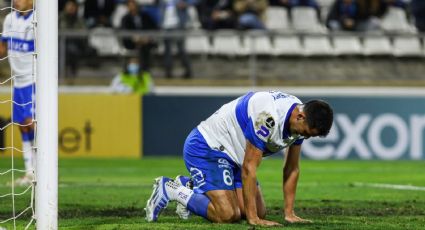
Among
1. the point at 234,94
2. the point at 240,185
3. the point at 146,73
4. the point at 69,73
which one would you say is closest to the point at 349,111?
the point at 234,94

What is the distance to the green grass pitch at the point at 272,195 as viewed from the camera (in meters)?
10.1

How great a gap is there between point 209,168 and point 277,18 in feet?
55.7

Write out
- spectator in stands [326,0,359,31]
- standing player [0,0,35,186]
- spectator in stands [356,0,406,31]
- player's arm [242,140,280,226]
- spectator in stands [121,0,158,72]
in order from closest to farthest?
player's arm [242,140,280,226] → standing player [0,0,35,186] → spectator in stands [121,0,158,72] → spectator in stands [326,0,359,31] → spectator in stands [356,0,406,31]

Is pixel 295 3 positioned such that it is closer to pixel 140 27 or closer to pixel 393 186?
pixel 140 27

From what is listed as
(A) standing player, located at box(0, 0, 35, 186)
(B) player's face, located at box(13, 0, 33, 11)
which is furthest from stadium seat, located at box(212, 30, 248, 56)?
(B) player's face, located at box(13, 0, 33, 11)

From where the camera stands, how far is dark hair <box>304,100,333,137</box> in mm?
8812

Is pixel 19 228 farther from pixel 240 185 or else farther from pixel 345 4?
pixel 345 4

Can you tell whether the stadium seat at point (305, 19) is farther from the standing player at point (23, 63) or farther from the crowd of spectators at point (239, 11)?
the standing player at point (23, 63)

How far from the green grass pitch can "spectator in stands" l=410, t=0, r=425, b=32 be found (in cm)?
462

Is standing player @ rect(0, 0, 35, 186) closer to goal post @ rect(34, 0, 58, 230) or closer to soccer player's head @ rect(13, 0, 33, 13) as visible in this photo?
soccer player's head @ rect(13, 0, 33, 13)

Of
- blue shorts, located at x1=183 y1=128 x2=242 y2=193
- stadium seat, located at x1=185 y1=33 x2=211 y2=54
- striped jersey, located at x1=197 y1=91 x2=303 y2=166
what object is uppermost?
stadium seat, located at x1=185 y1=33 x2=211 y2=54

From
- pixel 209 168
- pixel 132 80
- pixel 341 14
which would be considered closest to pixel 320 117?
pixel 209 168

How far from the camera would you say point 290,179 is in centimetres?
996

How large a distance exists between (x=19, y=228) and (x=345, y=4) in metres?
17.7
